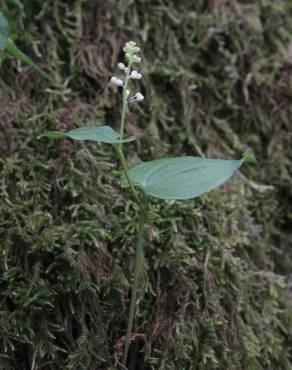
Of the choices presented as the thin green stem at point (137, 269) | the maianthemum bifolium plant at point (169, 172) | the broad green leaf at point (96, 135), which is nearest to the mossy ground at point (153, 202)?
the thin green stem at point (137, 269)

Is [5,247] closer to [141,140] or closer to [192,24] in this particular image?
[141,140]

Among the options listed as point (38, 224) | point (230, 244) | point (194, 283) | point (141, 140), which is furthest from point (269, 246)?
point (38, 224)

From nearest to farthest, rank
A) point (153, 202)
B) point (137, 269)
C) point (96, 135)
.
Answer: point (96, 135), point (137, 269), point (153, 202)

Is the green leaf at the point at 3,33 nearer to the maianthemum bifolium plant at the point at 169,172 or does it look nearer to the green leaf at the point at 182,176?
the maianthemum bifolium plant at the point at 169,172

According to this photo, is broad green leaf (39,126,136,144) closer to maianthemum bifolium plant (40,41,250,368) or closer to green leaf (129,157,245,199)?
maianthemum bifolium plant (40,41,250,368)

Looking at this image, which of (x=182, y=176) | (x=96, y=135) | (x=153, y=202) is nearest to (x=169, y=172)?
(x=182, y=176)

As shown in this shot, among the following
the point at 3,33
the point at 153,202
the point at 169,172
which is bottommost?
the point at 153,202

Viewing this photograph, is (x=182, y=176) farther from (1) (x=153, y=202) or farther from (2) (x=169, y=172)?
(1) (x=153, y=202)
